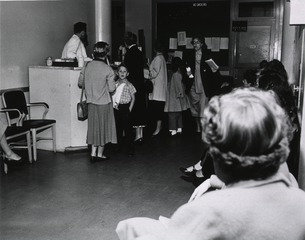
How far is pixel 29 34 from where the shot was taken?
Result: 21.2 ft

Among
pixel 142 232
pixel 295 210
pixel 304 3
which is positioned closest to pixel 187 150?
pixel 304 3

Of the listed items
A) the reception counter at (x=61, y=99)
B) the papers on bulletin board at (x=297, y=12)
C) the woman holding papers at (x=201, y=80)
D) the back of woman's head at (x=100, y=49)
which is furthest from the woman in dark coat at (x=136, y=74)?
the papers on bulletin board at (x=297, y=12)

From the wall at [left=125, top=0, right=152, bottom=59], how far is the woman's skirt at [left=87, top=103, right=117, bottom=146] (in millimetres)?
4385

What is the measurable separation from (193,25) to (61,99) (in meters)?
4.26

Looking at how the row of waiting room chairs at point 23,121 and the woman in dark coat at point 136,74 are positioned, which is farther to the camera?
the woman in dark coat at point 136,74

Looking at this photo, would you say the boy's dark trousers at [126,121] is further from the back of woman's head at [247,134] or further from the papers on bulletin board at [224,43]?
the back of woman's head at [247,134]

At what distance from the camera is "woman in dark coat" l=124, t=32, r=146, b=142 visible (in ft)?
20.6

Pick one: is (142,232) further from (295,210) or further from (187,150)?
(187,150)

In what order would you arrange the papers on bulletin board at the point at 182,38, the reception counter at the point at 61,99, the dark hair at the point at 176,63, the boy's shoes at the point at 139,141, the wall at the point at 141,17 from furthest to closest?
1. the wall at the point at 141,17
2. the papers on bulletin board at the point at 182,38
3. the dark hair at the point at 176,63
4. the boy's shoes at the point at 139,141
5. the reception counter at the point at 61,99

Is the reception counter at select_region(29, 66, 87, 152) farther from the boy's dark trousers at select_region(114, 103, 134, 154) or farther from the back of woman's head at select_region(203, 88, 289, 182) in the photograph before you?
the back of woman's head at select_region(203, 88, 289, 182)

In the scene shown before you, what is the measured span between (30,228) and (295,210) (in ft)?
8.62

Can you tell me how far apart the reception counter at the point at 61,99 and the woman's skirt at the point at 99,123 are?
0.60 meters

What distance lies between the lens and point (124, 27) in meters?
10.0

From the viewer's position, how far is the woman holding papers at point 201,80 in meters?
6.17
